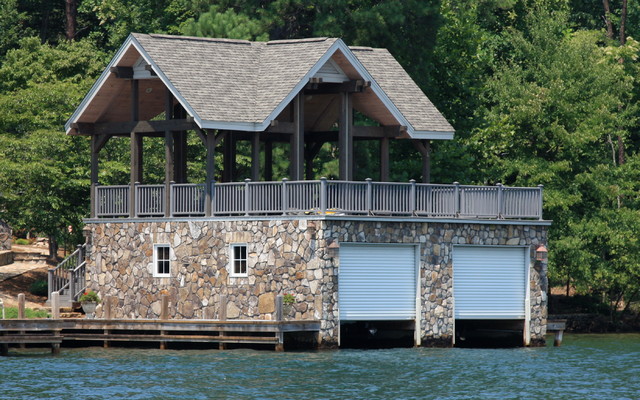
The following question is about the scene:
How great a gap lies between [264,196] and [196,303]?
4171 mm

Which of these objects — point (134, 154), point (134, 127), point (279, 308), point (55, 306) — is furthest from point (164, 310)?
point (134, 127)

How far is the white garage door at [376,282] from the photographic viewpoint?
45.7 m

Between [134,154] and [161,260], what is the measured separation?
4145mm

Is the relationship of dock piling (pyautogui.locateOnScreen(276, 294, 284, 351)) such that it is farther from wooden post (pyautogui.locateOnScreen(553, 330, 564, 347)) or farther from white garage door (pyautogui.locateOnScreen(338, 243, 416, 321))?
wooden post (pyautogui.locateOnScreen(553, 330, 564, 347))

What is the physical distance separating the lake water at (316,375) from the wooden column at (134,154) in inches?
224

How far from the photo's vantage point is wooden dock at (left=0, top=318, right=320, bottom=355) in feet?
143

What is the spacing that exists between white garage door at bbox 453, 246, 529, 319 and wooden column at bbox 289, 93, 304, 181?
223 inches

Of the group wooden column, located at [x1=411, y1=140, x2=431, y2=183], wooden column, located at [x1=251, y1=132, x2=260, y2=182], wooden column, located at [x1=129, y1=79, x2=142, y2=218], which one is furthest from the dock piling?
wooden column, located at [x1=411, y1=140, x2=431, y2=183]

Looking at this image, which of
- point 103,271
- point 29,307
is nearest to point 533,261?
point 103,271

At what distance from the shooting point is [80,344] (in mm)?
47469

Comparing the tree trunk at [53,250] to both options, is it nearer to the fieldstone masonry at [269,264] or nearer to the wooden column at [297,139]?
the fieldstone masonry at [269,264]

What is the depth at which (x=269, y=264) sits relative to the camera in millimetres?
45625

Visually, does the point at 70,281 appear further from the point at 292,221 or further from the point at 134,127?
the point at 292,221

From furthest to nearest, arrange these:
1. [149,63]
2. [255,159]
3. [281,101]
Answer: [255,159]
[149,63]
[281,101]
